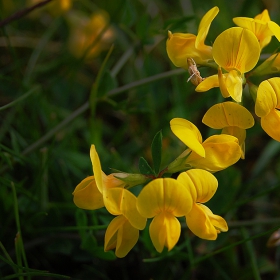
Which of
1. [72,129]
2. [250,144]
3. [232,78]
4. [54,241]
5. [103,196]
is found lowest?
[250,144]

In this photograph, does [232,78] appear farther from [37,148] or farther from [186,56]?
[37,148]

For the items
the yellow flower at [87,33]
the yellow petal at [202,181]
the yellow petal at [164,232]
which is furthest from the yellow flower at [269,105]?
the yellow flower at [87,33]

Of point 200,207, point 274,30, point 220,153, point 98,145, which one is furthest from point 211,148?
point 98,145

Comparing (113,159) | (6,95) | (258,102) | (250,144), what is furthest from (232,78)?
(6,95)

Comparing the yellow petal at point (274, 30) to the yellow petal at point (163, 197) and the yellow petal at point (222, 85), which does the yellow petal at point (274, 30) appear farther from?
the yellow petal at point (163, 197)

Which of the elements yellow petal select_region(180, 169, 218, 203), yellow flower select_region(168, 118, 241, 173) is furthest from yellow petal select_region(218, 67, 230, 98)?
yellow petal select_region(180, 169, 218, 203)

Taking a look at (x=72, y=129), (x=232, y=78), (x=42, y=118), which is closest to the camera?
(x=232, y=78)
